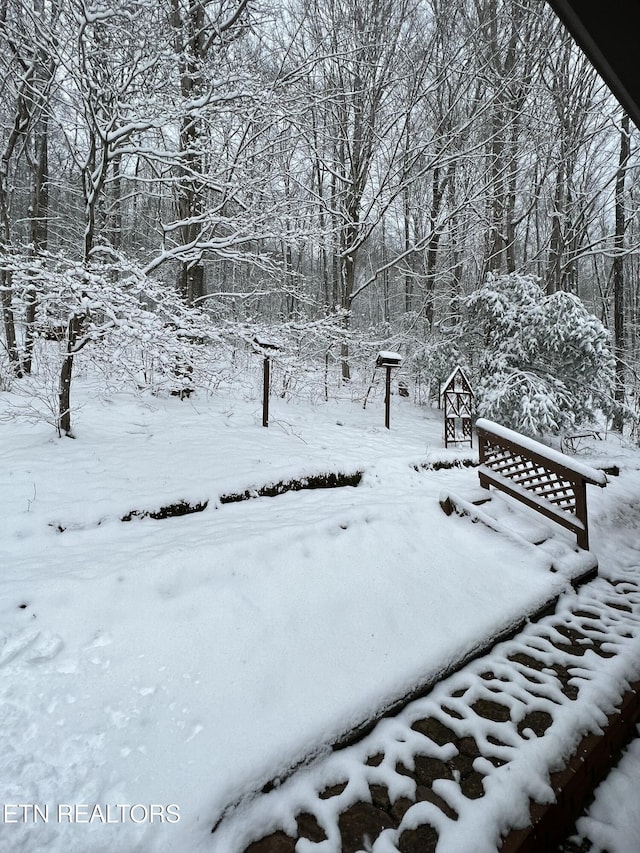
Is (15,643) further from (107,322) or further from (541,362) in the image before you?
(541,362)

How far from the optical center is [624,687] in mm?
2555

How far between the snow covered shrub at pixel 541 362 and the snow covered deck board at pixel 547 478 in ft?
11.2

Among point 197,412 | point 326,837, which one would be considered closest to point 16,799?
point 326,837

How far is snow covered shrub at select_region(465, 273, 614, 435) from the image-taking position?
8.18 metres

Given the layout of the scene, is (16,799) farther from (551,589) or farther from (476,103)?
(476,103)

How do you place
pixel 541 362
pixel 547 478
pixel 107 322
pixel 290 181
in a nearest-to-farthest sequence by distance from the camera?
pixel 107 322 < pixel 547 478 < pixel 541 362 < pixel 290 181

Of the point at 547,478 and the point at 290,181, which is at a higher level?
the point at 290,181

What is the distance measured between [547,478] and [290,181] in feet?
27.6

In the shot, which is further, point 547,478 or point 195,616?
point 547,478

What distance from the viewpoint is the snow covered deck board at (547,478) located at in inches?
167

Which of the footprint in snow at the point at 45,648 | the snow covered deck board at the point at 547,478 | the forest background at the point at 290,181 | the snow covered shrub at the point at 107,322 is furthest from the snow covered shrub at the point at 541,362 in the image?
the footprint in snow at the point at 45,648

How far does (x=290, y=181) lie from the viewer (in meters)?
9.11

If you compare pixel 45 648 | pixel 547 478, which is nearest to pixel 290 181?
pixel 547 478

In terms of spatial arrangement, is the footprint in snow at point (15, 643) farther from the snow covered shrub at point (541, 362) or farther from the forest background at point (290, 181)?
the snow covered shrub at point (541, 362)
